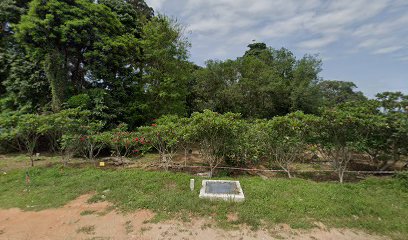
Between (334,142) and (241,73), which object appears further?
(241,73)

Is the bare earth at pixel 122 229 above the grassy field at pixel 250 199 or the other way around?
the other way around

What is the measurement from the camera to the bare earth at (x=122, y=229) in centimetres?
421

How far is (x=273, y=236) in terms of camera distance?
13.7 ft

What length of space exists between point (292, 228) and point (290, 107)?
17.2 meters

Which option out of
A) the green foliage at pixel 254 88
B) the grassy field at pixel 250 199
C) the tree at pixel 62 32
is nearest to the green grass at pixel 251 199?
the grassy field at pixel 250 199

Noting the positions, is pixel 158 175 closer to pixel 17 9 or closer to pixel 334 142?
pixel 334 142

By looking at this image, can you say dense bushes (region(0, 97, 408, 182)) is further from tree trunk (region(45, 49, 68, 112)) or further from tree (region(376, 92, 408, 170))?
tree trunk (region(45, 49, 68, 112))

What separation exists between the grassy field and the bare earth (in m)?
0.25

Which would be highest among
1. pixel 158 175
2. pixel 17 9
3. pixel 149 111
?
pixel 17 9

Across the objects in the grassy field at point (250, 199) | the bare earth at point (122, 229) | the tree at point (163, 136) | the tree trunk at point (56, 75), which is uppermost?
the tree trunk at point (56, 75)

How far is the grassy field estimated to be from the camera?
15.5 feet

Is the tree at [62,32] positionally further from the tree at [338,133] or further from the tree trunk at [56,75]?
the tree at [338,133]

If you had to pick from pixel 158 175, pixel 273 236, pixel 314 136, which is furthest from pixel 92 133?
pixel 314 136

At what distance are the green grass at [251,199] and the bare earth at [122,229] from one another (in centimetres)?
27
